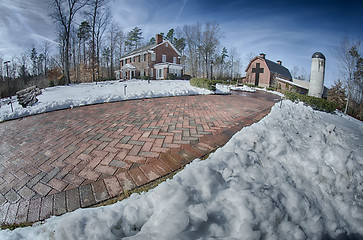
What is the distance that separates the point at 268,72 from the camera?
87.2 feet

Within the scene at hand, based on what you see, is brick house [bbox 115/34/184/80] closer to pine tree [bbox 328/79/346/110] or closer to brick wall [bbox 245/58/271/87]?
brick wall [bbox 245/58/271/87]

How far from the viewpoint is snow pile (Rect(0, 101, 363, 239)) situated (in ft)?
3.07

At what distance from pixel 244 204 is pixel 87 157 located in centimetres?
203

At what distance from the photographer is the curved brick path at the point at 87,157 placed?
1416 millimetres

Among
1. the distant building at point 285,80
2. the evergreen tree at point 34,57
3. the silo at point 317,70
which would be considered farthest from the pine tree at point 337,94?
the evergreen tree at point 34,57

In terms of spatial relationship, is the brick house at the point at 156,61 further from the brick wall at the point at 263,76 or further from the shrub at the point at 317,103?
the shrub at the point at 317,103

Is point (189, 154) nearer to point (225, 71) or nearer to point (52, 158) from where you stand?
point (52, 158)

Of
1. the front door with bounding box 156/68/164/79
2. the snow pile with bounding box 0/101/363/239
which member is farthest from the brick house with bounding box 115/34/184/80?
the snow pile with bounding box 0/101/363/239

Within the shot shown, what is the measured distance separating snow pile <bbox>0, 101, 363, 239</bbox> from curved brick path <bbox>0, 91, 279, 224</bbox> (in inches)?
13.3

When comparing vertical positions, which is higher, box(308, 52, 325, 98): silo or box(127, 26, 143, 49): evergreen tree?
box(127, 26, 143, 49): evergreen tree

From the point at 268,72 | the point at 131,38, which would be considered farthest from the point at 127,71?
the point at 268,72

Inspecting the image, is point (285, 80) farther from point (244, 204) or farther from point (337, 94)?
point (244, 204)

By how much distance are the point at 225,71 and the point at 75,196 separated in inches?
1969

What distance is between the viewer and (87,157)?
2082mm
